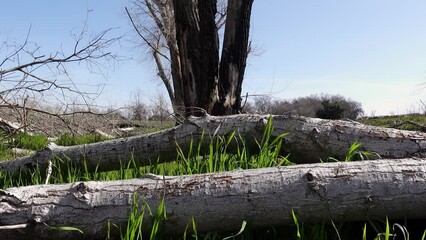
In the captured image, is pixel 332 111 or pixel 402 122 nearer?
pixel 402 122

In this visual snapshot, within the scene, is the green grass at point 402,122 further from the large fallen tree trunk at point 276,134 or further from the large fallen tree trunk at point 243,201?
the large fallen tree trunk at point 243,201

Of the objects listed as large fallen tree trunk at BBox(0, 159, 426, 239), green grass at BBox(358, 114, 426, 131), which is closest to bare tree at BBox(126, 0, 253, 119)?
green grass at BBox(358, 114, 426, 131)

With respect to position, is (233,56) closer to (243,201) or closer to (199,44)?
Answer: (199,44)

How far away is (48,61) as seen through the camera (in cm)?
741

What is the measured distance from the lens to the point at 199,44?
22.9 ft

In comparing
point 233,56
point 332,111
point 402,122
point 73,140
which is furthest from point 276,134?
point 332,111

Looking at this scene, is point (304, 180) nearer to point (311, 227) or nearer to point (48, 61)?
point (311, 227)

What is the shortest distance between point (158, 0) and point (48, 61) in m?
7.76

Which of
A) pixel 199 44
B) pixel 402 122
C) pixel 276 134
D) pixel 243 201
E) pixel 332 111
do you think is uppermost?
pixel 199 44

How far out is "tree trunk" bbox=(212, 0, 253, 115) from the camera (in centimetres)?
697

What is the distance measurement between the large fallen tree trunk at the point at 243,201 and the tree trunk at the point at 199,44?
4.41 metres

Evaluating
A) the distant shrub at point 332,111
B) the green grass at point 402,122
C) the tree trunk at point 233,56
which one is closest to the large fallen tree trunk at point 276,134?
the green grass at point 402,122

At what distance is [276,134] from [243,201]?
4.50 ft

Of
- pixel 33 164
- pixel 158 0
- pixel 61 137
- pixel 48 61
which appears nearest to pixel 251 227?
pixel 33 164
